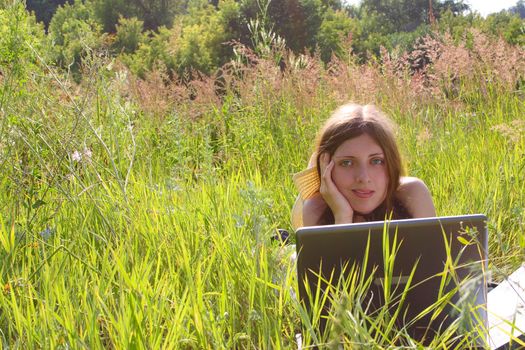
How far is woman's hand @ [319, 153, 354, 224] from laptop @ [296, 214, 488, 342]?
96 centimetres

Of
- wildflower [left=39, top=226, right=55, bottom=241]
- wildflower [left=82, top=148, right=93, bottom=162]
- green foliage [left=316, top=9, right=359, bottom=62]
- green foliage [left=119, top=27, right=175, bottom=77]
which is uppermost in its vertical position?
green foliage [left=316, top=9, right=359, bottom=62]

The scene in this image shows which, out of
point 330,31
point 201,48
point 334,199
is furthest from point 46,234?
point 330,31

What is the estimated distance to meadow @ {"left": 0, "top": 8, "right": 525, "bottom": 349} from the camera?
69.0 inches

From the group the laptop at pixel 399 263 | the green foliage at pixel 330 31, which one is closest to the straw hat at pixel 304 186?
the laptop at pixel 399 263

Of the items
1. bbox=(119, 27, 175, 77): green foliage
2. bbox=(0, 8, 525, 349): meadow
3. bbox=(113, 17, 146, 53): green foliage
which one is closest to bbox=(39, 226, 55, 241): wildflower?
bbox=(0, 8, 525, 349): meadow

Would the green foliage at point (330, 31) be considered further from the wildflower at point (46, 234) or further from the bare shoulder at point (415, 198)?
the wildflower at point (46, 234)

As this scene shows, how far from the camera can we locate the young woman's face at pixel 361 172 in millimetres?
2736

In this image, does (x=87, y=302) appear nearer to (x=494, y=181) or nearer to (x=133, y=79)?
(x=494, y=181)

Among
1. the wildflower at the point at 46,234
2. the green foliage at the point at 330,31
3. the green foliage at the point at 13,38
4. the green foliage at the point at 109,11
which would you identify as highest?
the green foliage at the point at 109,11

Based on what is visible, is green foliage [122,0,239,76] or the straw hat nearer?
the straw hat

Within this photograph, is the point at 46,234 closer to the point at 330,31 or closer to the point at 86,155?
the point at 86,155

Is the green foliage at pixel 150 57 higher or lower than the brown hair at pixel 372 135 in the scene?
higher

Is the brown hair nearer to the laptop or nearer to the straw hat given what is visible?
the straw hat

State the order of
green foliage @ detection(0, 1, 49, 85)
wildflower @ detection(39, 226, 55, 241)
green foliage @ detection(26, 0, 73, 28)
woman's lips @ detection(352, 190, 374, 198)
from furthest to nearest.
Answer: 1. green foliage @ detection(26, 0, 73, 28)
2. woman's lips @ detection(352, 190, 374, 198)
3. green foliage @ detection(0, 1, 49, 85)
4. wildflower @ detection(39, 226, 55, 241)
